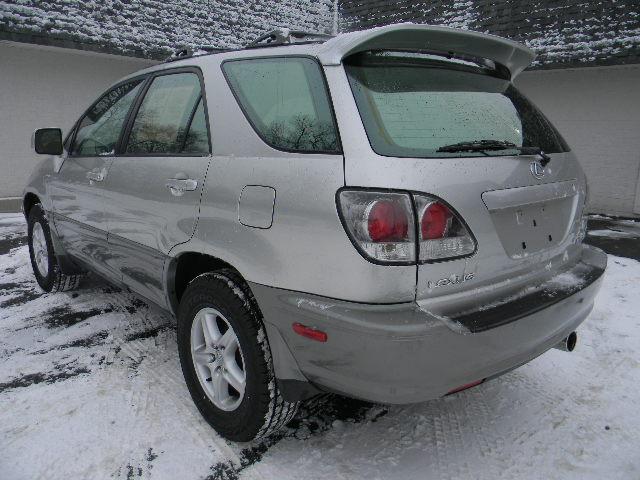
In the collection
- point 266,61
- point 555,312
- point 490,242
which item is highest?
point 266,61

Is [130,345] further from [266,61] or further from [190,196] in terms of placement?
[266,61]

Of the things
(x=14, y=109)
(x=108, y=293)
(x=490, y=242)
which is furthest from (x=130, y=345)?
(x=14, y=109)

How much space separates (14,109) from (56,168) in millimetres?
6877

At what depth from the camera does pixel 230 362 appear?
2.23 m

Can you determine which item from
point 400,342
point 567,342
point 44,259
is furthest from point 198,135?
point 44,259

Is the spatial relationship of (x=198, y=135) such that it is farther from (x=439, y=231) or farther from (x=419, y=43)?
(x=439, y=231)

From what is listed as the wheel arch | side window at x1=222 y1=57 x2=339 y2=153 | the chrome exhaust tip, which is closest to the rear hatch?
side window at x1=222 y1=57 x2=339 y2=153

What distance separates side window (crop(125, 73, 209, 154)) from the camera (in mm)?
2408

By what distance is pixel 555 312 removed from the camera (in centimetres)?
197

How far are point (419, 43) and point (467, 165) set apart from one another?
63cm

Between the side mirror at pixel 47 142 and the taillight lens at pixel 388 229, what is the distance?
2940 millimetres

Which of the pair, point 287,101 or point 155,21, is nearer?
point 287,101

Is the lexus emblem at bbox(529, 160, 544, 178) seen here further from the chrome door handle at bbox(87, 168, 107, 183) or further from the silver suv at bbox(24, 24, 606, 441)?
the chrome door handle at bbox(87, 168, 107, 183)

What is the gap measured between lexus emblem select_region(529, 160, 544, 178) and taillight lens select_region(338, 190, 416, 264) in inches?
27.2
